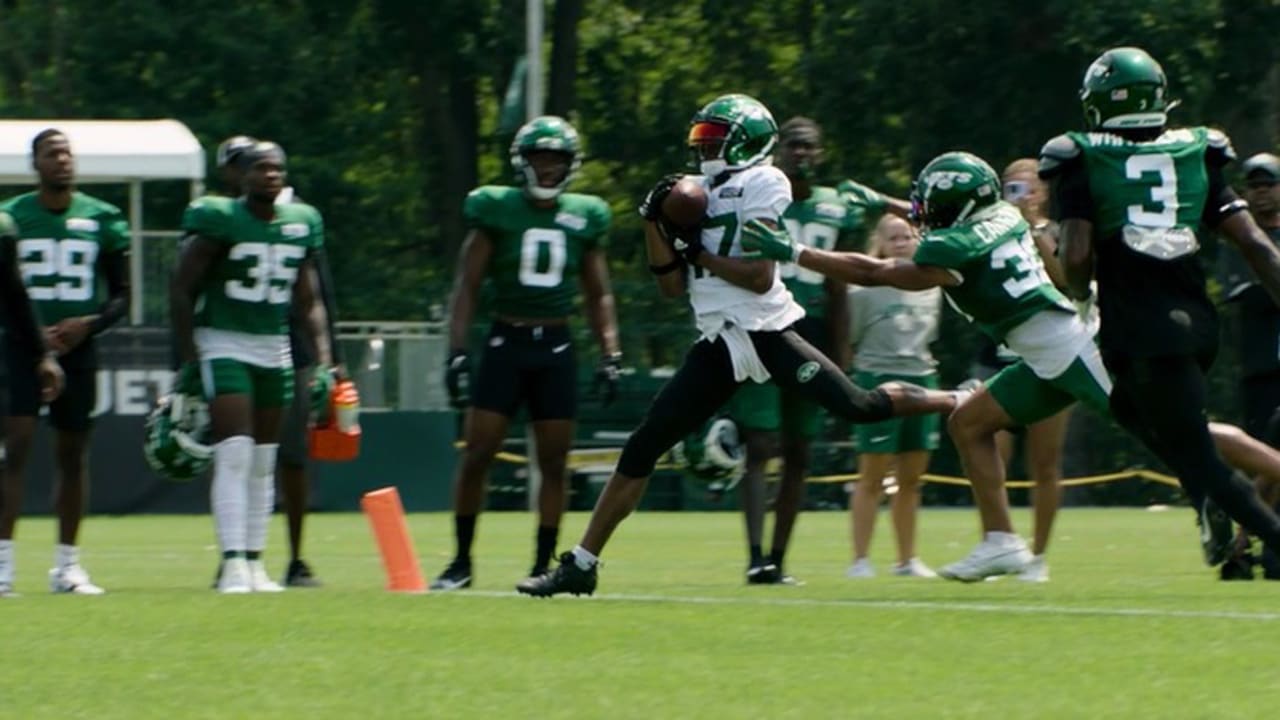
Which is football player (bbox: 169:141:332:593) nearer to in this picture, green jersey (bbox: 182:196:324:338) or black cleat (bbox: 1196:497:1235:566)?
green jersey (bbox: 182:196:324:338)

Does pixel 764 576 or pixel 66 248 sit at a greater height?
pixel 66 248

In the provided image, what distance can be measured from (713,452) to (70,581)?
9.40 ft

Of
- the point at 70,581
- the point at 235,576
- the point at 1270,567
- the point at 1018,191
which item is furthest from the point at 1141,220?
the point at 70,581

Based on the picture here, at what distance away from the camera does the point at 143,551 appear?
17766 mm

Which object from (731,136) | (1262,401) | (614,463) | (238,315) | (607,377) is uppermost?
(731,136)

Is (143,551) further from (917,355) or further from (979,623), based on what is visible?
(979,623)

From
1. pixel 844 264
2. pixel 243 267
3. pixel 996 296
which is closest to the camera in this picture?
pixel 844 264

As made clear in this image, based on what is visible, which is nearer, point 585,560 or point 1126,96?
point 1126,96

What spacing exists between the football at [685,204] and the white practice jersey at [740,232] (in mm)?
80

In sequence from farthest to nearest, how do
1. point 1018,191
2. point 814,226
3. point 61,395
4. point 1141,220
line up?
point 814,226 < point 1018,191 < point 61,395 < point 1141,220

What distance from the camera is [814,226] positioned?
13461mm

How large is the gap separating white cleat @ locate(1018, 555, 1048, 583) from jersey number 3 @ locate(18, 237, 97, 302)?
4317 millimetres

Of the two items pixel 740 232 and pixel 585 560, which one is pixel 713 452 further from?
pixel 740 232

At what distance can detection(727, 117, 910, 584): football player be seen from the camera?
13203 millimetres
